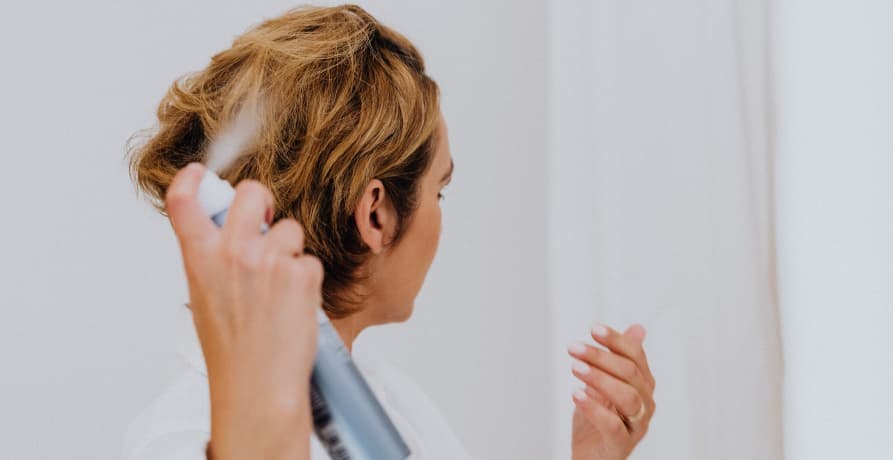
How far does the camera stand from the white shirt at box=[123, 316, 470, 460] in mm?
475

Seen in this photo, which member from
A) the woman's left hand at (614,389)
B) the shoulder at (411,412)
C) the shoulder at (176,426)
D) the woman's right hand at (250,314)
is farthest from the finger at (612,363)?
the woman's right hand at (250,314)

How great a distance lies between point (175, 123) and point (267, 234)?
34 cm

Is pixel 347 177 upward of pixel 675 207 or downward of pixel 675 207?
upward

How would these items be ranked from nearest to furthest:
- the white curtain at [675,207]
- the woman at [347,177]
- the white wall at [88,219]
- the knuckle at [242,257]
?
1. the knuckle at [242,257]
2. the woman at [347,177]
3. the white curtain at [675,207]
4. the white wall at [88,219]

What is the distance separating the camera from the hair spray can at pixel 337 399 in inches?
14.6

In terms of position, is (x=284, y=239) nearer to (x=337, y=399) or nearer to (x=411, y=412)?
(x=337, y=399)

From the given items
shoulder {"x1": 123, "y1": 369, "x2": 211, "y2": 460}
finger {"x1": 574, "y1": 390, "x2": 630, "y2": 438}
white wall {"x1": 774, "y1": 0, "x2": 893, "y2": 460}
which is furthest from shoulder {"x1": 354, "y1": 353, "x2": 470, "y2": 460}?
white wall {"x1": 774, "y1": 0, "x2": 893, "y2": 460}

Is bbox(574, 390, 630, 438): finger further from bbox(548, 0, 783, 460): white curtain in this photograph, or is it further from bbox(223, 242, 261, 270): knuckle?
bbox(223, 242, 261, 270): knuckle

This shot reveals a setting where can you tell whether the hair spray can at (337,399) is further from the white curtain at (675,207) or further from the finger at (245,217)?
the white curtain at (675,207)

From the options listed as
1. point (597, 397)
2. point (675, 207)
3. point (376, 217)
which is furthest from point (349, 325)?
point (675, 207)

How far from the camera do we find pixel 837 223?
1.61ft

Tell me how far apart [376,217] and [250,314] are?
1.17 feet

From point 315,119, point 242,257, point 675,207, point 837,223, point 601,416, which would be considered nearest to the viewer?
point 242,257

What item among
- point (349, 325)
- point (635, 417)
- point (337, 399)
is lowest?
point (635, 417)
